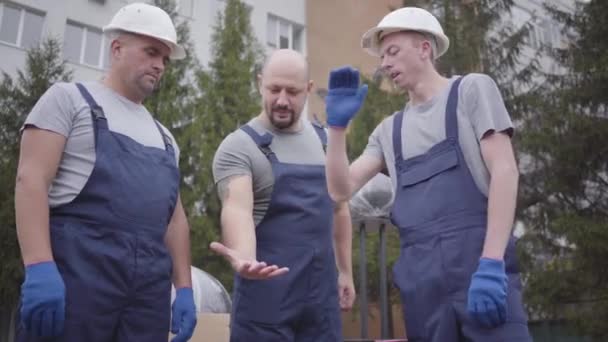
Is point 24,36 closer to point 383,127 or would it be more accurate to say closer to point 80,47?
point 80,47

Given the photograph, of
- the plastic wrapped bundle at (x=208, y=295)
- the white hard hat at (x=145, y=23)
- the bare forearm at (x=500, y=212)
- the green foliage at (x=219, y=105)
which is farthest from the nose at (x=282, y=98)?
the green foliage at (x=219, y=105)

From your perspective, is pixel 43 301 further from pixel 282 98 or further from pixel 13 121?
pixel 13 121

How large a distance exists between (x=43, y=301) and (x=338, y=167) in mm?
1252

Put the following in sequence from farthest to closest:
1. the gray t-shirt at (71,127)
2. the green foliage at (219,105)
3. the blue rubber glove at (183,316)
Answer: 1. the green foliage at (219,105)
2. the blue rubber glove at (183,316)
3. the gray t-shirt at (71,127)

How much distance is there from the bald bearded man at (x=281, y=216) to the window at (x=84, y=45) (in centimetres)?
1225

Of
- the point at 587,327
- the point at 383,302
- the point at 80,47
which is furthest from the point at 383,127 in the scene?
the point at 80,47

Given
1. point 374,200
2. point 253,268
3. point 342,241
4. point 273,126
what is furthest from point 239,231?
point 374,200

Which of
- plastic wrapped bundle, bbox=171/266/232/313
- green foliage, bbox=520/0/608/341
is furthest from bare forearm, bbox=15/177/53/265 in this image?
green foliage, bbox=520/0/608/341

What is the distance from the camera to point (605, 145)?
395 inches

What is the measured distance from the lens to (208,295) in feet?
18.4

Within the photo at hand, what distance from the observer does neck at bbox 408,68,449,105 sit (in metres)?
2.49

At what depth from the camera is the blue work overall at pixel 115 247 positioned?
2.21 m

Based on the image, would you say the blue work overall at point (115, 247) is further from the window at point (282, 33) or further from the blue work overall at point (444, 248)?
the window at point (282, 33)

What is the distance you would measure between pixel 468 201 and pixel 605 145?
9150 millimetres
